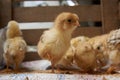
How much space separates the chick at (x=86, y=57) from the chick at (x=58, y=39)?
0.20 ft

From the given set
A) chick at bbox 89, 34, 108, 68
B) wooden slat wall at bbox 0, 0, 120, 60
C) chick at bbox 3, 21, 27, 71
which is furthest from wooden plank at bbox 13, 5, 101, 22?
chick at bbox 89, 34, 108, 68

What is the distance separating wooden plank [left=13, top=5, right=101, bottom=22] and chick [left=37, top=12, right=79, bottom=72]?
45 centimetres

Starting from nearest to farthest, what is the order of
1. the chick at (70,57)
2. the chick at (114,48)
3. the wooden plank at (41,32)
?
the chick at (114,48) → the chick at (70,57) → the wooden plank at (41,32)

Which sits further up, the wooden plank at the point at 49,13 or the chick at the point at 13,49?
the wooden plank at the point at 49,13

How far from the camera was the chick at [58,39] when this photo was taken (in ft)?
3.22

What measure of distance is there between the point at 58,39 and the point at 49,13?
20.4 inches

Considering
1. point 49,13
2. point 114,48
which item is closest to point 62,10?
point 49,13

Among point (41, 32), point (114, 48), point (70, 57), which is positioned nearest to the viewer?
point (114, 48)

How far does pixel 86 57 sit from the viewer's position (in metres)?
1.01

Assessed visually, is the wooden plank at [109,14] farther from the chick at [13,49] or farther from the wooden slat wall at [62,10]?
the chick at [13,49]

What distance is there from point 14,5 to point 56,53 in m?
0.63

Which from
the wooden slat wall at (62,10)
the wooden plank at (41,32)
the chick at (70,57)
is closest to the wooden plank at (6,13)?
the wooden slat wall at (62,10)

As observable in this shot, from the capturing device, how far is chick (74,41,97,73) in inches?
40.0

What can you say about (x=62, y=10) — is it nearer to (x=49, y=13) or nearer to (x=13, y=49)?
(x=49, y=13)
